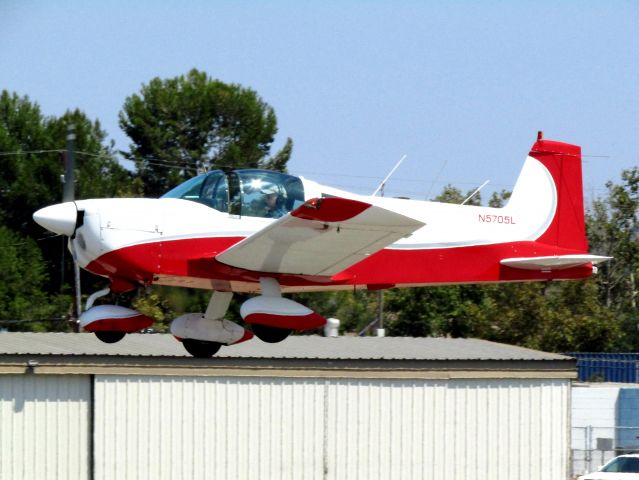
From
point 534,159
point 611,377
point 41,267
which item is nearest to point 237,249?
point 534,159

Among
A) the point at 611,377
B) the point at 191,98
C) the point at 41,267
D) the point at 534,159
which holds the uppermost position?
the point at 191,98

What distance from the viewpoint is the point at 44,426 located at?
13719 millimetres

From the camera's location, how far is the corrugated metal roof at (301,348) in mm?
16234

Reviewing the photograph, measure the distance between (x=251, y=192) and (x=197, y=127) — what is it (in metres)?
39.1

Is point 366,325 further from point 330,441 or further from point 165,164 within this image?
point 330,441

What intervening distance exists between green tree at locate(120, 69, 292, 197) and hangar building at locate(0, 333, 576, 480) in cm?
3362

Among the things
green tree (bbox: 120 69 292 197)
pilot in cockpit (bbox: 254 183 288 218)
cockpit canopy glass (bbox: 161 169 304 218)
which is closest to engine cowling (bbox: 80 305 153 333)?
cockpit canopy glass (bbox: 161 169 304 218)

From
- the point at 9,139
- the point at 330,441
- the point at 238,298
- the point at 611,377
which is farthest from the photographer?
the point at 9,139

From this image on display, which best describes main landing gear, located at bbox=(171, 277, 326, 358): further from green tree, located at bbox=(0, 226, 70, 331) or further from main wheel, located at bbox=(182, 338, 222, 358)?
green tree, located at bbox=(0, 226, 70, 331)

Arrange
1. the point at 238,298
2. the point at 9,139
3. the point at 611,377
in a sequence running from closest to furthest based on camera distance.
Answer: the point at 611,377, the point at 238,298, the point at 9,139

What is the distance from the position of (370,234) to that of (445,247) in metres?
1.80

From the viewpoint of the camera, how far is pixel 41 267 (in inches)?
1508

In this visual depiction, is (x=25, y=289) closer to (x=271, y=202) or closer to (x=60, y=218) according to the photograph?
(x=60, y=218)

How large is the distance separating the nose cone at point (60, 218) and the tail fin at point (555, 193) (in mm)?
5905
